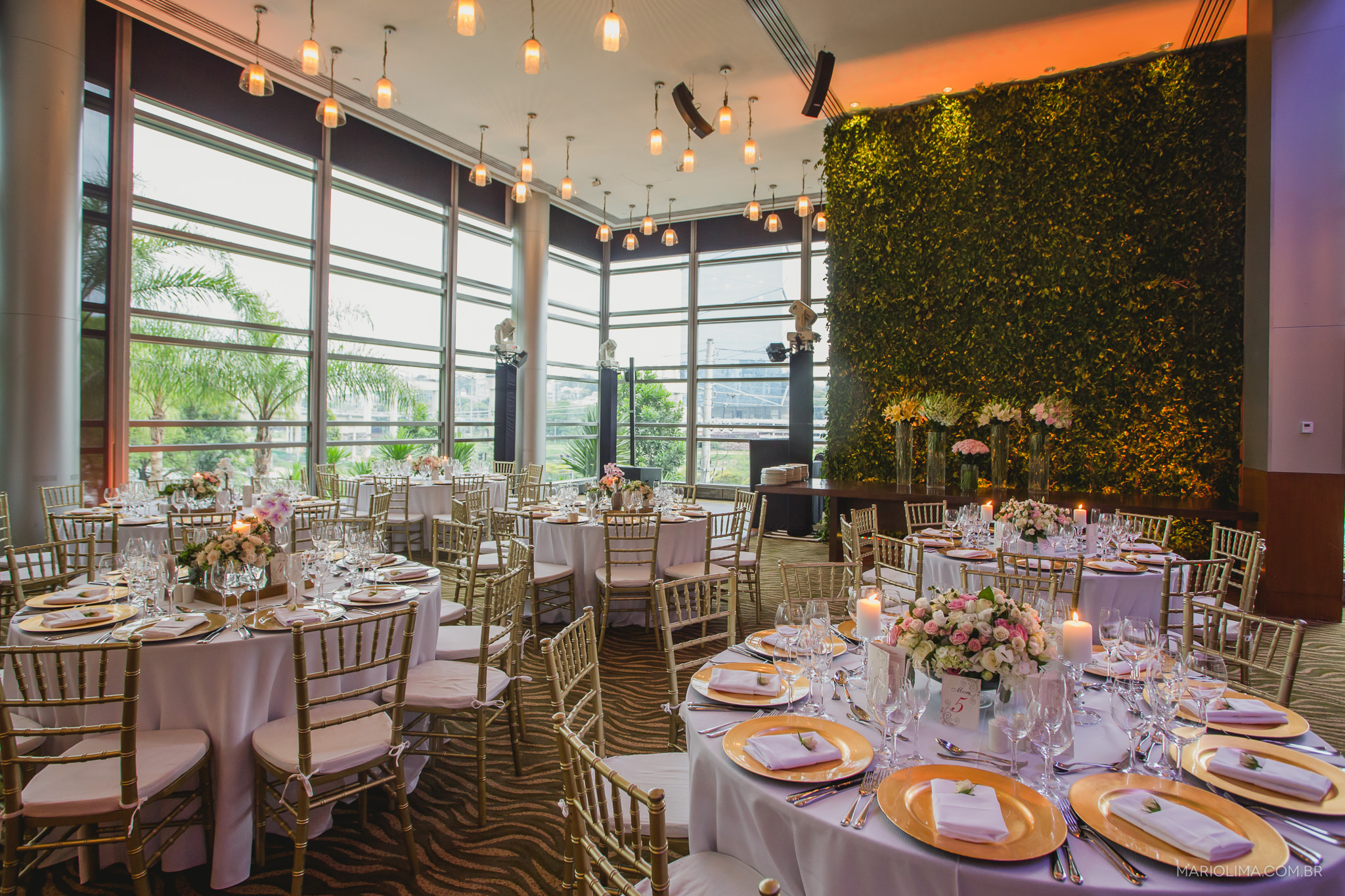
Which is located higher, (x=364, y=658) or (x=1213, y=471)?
(x=1213, y=471)

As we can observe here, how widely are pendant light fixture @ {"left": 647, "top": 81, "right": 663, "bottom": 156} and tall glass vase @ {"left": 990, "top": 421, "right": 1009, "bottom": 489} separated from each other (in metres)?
4.83

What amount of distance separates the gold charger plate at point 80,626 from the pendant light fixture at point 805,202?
8.07m

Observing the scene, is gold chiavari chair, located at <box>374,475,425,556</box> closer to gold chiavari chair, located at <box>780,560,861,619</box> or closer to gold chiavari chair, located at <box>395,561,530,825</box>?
gold chiavari chair, located at <box>395,561,530,825</box>

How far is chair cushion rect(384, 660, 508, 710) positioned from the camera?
2.84m

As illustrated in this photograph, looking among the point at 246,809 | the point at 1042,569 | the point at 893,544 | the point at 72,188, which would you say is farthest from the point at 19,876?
the point at 72,188

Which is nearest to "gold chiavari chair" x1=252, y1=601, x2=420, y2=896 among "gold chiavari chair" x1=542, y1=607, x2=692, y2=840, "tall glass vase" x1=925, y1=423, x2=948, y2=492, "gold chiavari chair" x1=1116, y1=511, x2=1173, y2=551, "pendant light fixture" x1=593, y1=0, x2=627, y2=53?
"gold chiavari chair" x1=542, y1=607, x2=692, y2=840

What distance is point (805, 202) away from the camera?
8836mm

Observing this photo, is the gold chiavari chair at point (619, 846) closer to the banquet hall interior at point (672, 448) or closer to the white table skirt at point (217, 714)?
the banquet hall interior at point (672, 448)

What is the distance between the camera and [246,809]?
252 centimetres

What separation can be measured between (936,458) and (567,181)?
17.5 feet

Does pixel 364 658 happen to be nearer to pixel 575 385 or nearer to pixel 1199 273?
pixel 1199 273

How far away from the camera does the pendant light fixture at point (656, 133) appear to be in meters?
6.80

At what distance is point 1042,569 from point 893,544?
0.88 meters

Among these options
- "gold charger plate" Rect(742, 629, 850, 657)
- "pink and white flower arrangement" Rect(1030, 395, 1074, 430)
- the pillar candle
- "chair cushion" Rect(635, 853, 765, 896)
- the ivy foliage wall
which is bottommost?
"chair cushion" Rect(635, 853, 765, 896)
